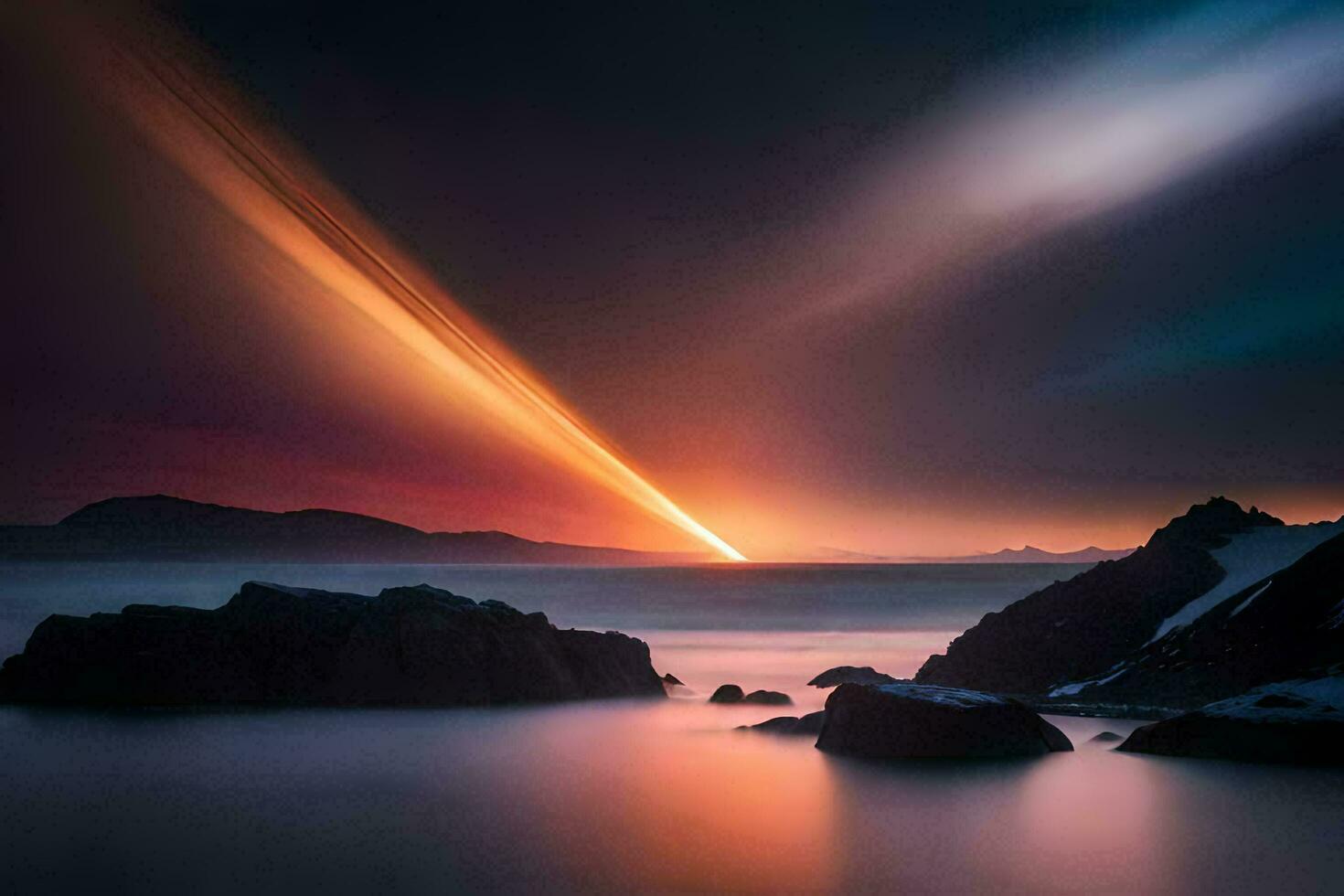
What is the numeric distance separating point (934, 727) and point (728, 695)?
9826mm

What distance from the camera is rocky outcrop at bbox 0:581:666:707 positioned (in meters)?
22.4

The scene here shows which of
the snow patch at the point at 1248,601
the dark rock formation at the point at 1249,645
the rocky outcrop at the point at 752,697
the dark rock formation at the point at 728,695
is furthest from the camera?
the dark rock formation at the point at 728,695

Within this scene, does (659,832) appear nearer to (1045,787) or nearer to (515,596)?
(1045,787)

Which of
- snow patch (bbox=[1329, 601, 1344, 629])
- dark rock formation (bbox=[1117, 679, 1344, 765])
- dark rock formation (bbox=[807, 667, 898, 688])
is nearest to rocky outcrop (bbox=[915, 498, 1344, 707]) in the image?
dark rock formation (bbox=[807, 667, 898, 688])

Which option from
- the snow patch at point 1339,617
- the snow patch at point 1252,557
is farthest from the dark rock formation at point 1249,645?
the snow patch at point 1252,557

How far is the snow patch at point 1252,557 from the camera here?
21.7 m

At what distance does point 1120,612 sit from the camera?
22969 mm

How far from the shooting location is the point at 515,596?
10975 cm

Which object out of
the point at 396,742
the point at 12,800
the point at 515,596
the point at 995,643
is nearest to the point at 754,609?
the point at 515,596

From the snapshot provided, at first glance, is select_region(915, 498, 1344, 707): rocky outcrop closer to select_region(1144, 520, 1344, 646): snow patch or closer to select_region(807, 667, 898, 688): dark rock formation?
select_region(1144, 520, 1344, 646): snow patch

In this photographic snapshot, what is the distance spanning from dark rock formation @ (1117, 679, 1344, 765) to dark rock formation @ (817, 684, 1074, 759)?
177 cm

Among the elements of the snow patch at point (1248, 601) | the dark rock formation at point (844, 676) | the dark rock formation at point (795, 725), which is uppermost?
the snow patch at point (1248, 601)

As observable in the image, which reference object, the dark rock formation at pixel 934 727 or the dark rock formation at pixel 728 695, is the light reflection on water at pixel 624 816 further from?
the dark rock formation at pixel 728 695

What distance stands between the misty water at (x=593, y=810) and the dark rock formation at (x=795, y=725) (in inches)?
20.2
